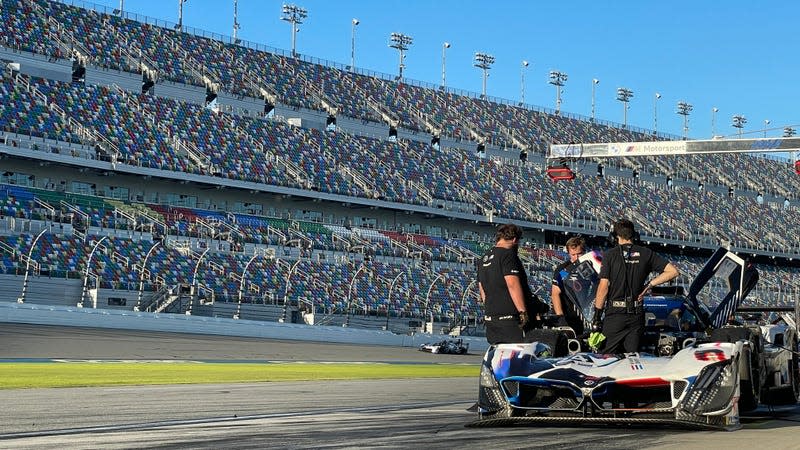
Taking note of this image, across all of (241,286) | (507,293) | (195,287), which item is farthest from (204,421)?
(241,286)

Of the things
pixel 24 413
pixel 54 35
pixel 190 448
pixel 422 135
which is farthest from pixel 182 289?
pixel 190 448

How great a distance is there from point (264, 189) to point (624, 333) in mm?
50056

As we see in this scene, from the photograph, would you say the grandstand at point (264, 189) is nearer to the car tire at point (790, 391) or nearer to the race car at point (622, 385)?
the car tire at point (790, 391)

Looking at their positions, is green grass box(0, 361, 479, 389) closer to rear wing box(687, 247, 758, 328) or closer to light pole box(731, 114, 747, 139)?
rear wing box(687, 247, 758, 328)

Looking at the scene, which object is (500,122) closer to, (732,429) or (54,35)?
(54,35)

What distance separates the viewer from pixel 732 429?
8750 millimetres

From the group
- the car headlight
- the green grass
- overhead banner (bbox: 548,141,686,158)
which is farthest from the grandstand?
the car headlight

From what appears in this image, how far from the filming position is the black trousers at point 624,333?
32.2ft

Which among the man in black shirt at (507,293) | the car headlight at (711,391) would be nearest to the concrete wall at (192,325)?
the man in black shirt at (507,293)

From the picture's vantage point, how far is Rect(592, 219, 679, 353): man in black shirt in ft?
32.3

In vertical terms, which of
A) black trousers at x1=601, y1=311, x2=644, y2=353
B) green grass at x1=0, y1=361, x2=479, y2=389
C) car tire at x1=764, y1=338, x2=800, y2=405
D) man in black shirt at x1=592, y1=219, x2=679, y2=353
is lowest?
green grass at x1=0, y1=361, x2=479, y2=389

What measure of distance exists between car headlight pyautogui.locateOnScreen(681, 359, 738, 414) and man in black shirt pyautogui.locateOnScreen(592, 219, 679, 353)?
1025 millimetres

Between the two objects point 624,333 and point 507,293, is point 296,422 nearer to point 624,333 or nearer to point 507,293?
point 507,293

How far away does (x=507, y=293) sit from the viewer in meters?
10.5
